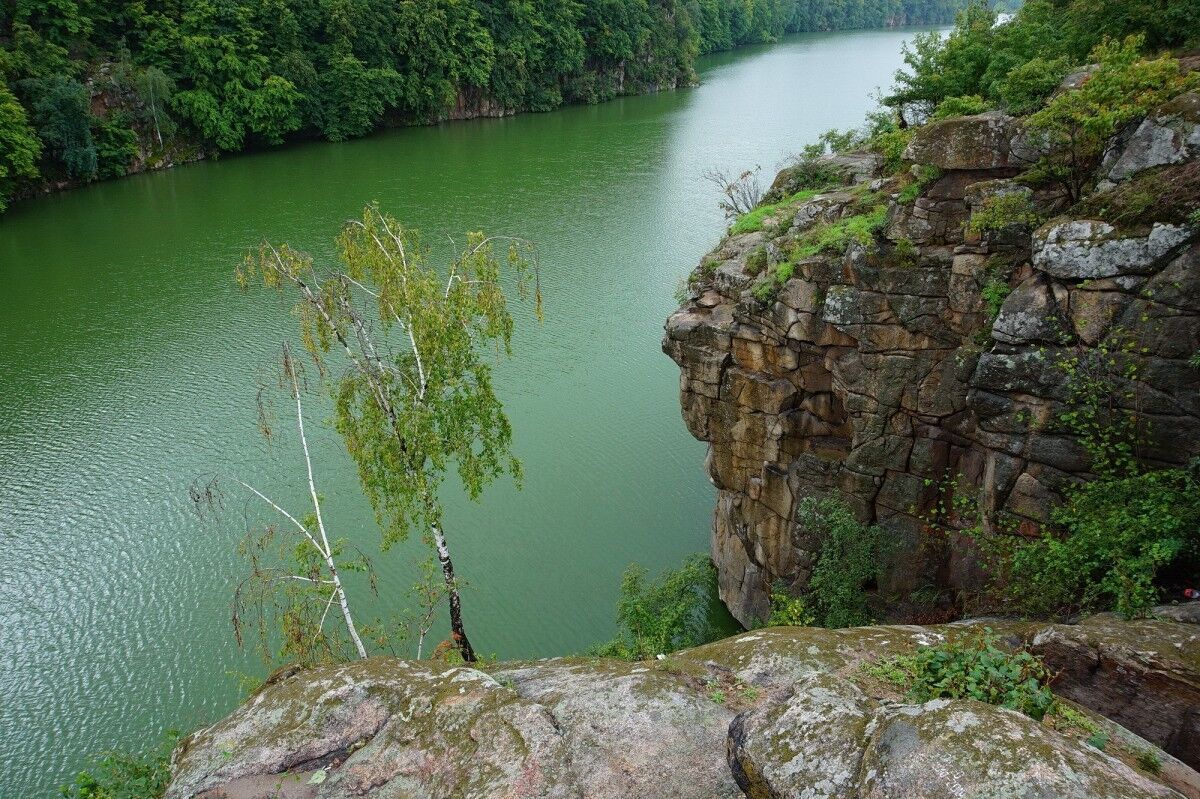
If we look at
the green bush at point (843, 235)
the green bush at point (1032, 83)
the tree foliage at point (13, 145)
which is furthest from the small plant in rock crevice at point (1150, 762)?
the tree foliage at point (13, 145)

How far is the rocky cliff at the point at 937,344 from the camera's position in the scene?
23.7 feet

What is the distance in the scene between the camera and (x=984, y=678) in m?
4.39

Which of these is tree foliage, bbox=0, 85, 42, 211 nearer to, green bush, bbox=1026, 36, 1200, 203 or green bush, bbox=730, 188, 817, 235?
green bush, bbox=730, 188, 817, 235

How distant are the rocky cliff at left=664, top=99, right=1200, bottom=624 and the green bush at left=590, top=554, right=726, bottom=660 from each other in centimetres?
46

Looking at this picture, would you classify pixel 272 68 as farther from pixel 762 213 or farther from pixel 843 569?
pixel 843 569

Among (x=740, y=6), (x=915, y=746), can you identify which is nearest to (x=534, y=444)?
(x=915, y=746)

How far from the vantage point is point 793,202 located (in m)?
12.0

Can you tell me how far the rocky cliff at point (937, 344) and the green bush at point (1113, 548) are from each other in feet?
1.30

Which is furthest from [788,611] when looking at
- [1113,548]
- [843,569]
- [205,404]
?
[205,404]

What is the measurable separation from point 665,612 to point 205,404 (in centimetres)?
1241

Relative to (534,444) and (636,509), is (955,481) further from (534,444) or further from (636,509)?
(534,444)

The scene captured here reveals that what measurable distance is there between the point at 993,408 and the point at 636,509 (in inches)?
295

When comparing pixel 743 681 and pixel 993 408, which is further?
pixel 993 408

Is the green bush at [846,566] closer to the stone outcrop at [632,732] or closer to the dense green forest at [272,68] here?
the stone outcrop at [632,732]
